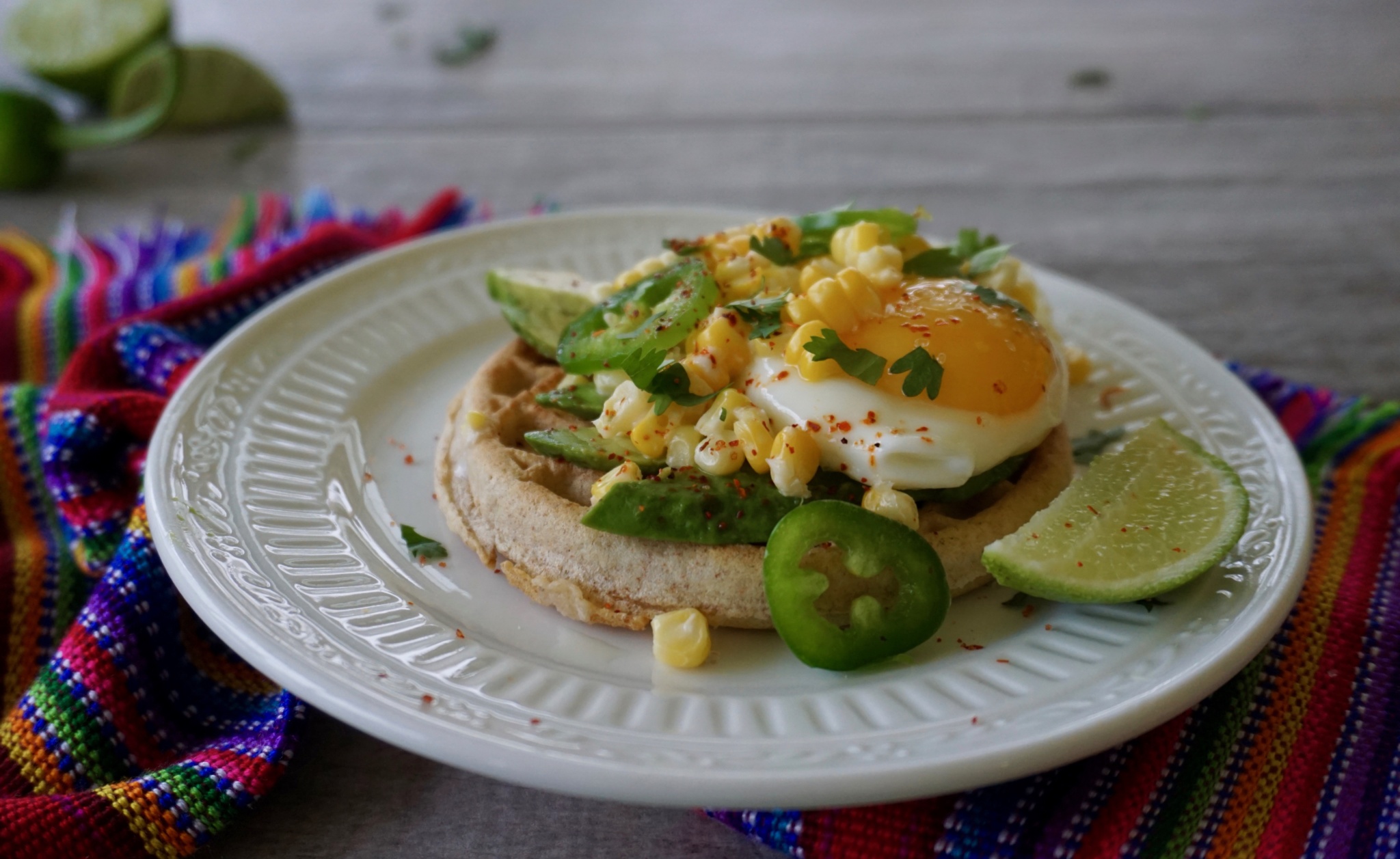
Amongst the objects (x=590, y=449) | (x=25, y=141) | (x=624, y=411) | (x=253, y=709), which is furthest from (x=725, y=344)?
(x=25, y=141)

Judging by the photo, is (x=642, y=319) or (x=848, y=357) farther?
(x=642, y=319)

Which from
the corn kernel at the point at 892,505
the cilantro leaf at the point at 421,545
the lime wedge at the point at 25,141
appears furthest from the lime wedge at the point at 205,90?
the corn kernel at the point at 892,505


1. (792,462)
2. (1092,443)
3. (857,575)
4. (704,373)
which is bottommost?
(1092,443)

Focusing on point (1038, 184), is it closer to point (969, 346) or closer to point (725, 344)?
point (969, 346)

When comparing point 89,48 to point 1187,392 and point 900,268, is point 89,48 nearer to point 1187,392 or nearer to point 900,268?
point 900,268

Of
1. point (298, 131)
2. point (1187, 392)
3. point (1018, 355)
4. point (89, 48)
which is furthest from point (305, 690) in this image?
point (89, 48)

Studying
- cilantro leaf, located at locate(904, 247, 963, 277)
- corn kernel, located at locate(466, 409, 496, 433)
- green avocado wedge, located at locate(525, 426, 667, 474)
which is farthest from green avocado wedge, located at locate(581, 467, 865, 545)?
cilantro leaf, located at locate(904, 247, 963, 277)

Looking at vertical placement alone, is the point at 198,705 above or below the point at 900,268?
below

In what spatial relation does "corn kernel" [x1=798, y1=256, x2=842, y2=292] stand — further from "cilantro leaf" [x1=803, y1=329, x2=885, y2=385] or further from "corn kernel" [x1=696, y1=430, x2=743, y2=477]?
"corn kernel" [x1=696, y1=430, x2=743, y2=477]
